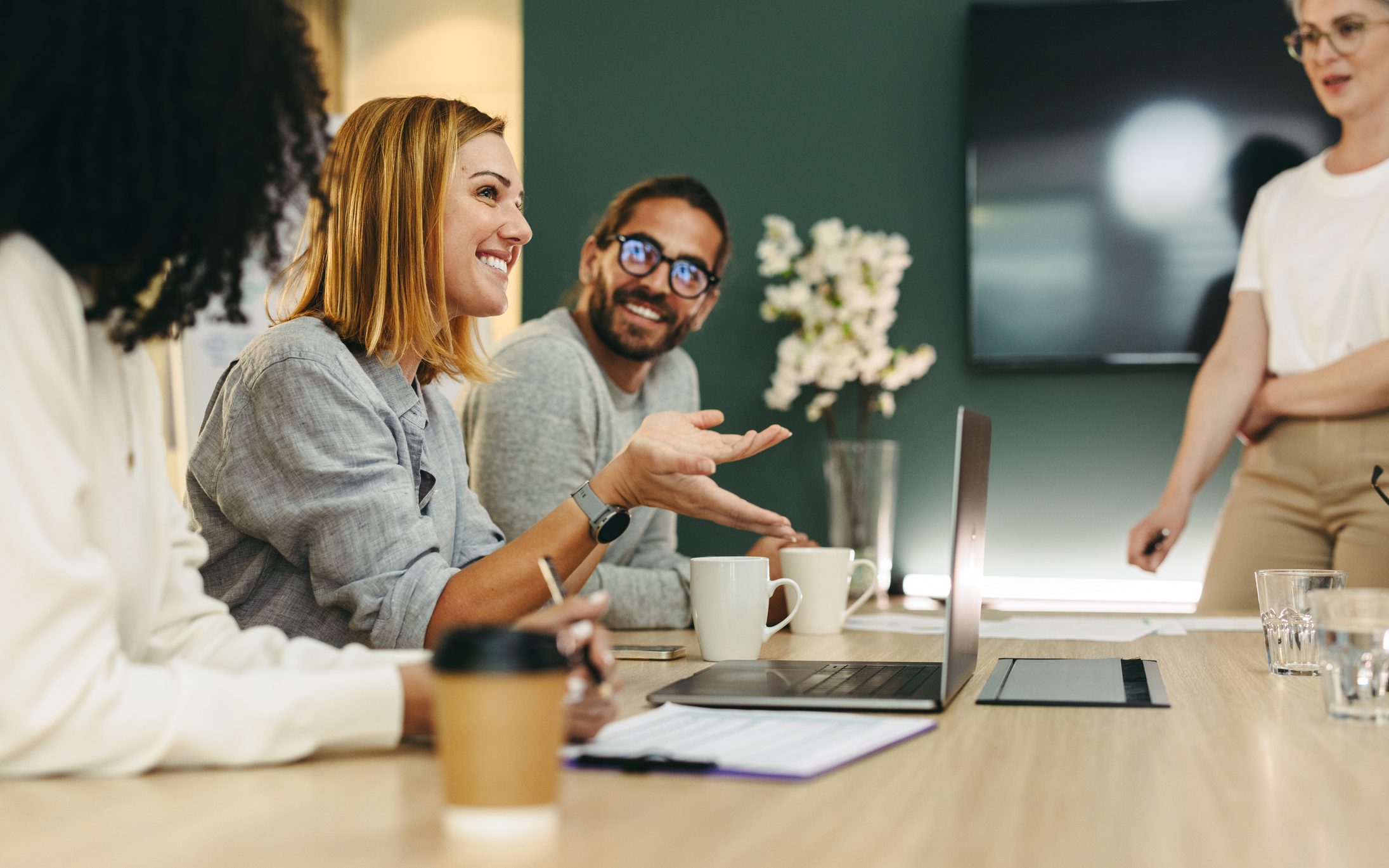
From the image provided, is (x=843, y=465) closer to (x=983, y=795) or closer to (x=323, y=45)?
(x=323, y=45)

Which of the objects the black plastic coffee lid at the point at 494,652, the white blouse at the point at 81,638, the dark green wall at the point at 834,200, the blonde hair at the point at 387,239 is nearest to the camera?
the black plastic coffee lid at the point at 494,652

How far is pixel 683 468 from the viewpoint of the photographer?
4.32 feet

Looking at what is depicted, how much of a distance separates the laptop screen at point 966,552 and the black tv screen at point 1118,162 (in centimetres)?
207

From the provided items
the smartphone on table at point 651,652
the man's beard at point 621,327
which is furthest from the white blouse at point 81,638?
the man's beard at point 621,327

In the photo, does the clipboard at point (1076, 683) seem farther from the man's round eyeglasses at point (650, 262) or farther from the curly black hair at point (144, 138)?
the man's round eyeglasses at point (650, 262)

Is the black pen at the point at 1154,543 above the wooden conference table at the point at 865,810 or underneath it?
underneath

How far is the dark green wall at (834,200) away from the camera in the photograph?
3.21m

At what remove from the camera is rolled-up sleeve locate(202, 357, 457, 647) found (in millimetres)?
1267

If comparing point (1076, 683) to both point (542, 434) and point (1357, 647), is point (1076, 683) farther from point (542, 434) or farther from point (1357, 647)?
point (542, 434)

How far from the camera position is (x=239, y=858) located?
57cm

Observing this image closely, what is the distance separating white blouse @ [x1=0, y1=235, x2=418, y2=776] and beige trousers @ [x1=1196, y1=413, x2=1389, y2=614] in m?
1.77

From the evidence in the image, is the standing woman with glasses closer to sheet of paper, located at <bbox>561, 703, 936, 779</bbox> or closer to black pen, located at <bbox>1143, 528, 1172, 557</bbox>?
black pen, located at <bbox>1143, 528, 1172, 557</bbox>

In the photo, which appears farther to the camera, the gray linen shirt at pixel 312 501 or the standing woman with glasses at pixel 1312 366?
the standing woman with glasses at pixel 1312 366

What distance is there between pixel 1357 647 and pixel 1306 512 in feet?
4.96
